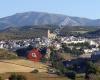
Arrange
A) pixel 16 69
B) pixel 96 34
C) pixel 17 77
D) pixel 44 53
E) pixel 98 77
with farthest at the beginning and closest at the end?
pixel 96 34
pixel 44 53
pixel 16 69
pixel 98 77
pixel 17 77

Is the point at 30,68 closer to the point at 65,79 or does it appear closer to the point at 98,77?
the point at 65,79

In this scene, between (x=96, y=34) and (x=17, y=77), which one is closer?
(x=17, y=77)

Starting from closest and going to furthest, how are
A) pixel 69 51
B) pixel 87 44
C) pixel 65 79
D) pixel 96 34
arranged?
1. pixel 65 79
2. pixel 69 51
3. pixel 87 44
4. pixel 96 34

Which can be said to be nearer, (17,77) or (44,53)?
(17,77)

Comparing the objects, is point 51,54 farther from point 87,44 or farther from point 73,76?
point 73,76

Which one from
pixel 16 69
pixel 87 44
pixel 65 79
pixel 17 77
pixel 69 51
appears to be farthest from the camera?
pixel 87 44

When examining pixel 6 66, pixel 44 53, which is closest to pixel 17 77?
pixel 6 66

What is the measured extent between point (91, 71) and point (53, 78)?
10.8 feet

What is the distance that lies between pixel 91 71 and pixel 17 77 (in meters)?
6.62

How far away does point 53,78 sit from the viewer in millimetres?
24844

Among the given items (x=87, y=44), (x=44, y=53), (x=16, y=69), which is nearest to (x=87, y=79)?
(x=16, y=69)

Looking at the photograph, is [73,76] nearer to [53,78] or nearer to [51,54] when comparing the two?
[53,78]

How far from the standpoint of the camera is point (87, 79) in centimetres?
2402

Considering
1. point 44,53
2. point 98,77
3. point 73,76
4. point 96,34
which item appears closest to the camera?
point 98,77
